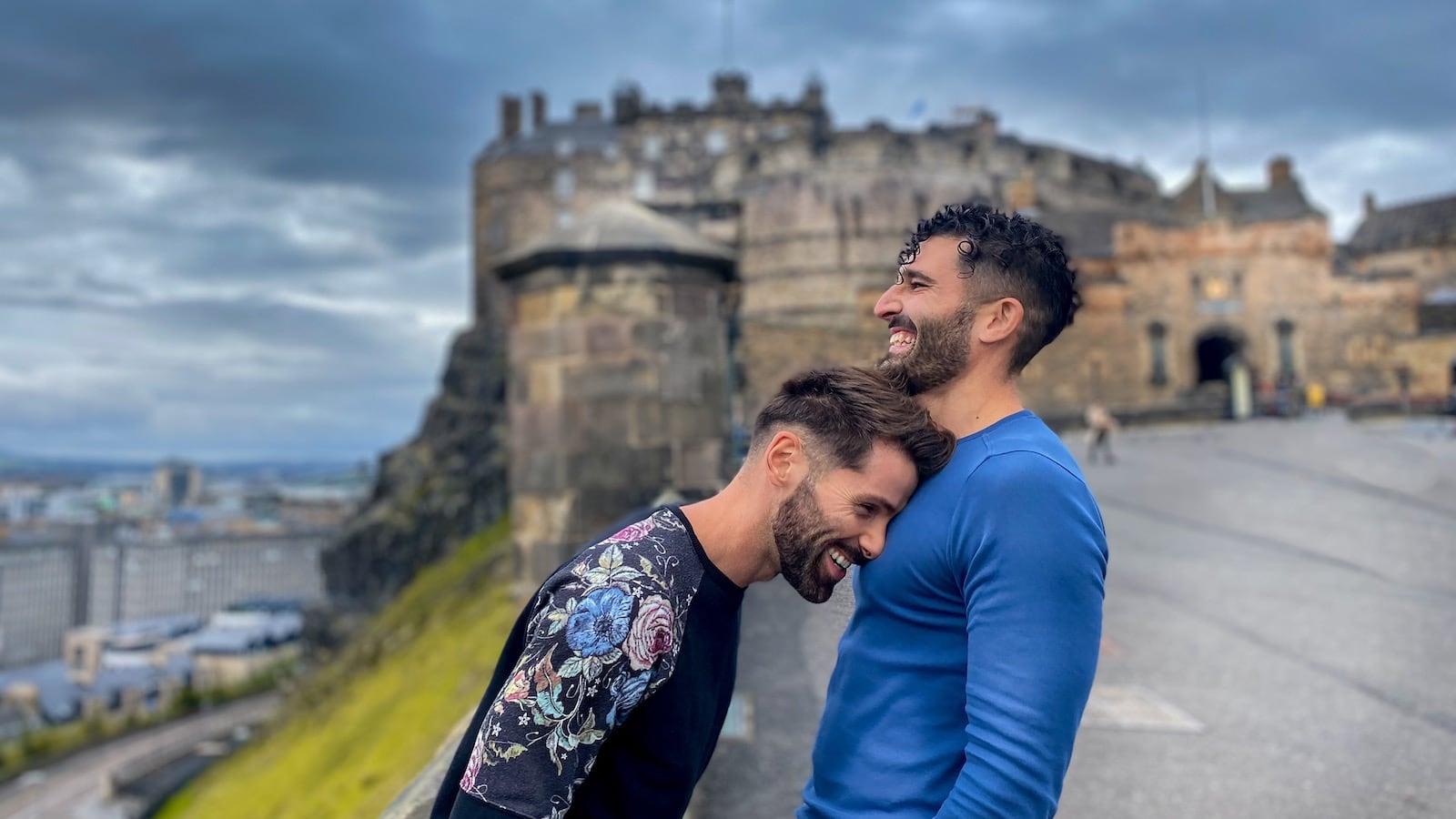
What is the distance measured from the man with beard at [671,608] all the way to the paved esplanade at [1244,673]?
25cm

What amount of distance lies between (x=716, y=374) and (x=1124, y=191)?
3655 cm

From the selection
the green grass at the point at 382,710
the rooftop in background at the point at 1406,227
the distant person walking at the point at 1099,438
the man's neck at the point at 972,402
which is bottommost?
the green grass at the point at 382,710

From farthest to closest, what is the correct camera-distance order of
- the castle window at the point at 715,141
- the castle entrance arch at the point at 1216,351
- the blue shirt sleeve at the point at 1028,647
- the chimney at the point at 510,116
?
the chimney at the point at 510,116
the castle window at the point at 715,141
the castle entrance arch at the point at 1216,351
the blue shirt sleeve at the point at 1028,647

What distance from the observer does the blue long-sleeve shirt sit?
1.25 meters

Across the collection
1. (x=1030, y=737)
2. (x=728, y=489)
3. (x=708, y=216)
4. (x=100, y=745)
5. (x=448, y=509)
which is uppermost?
(x=708, y=216)

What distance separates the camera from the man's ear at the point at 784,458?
1482 mm

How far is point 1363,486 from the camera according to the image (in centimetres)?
1113

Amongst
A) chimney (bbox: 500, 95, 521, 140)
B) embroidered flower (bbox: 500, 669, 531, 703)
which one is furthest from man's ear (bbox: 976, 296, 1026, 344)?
chimney (bbox: 500, 95, 521, 140)

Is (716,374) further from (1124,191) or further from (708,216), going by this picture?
(1124,191)

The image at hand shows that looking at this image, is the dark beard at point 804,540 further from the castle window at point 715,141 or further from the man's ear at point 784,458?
the castle window at point 715,141

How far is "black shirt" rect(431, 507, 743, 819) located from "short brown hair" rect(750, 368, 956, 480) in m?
0.24

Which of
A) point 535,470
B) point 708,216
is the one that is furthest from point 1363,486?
point 708,216

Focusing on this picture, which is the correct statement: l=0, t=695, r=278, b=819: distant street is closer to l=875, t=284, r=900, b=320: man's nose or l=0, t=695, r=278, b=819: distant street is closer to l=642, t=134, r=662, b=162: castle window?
l=642, t=134, r=662, b=162: castle window

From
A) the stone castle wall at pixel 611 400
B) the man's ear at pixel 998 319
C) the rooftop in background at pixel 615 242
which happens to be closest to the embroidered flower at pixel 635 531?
the man's ear at pixel 998 319
